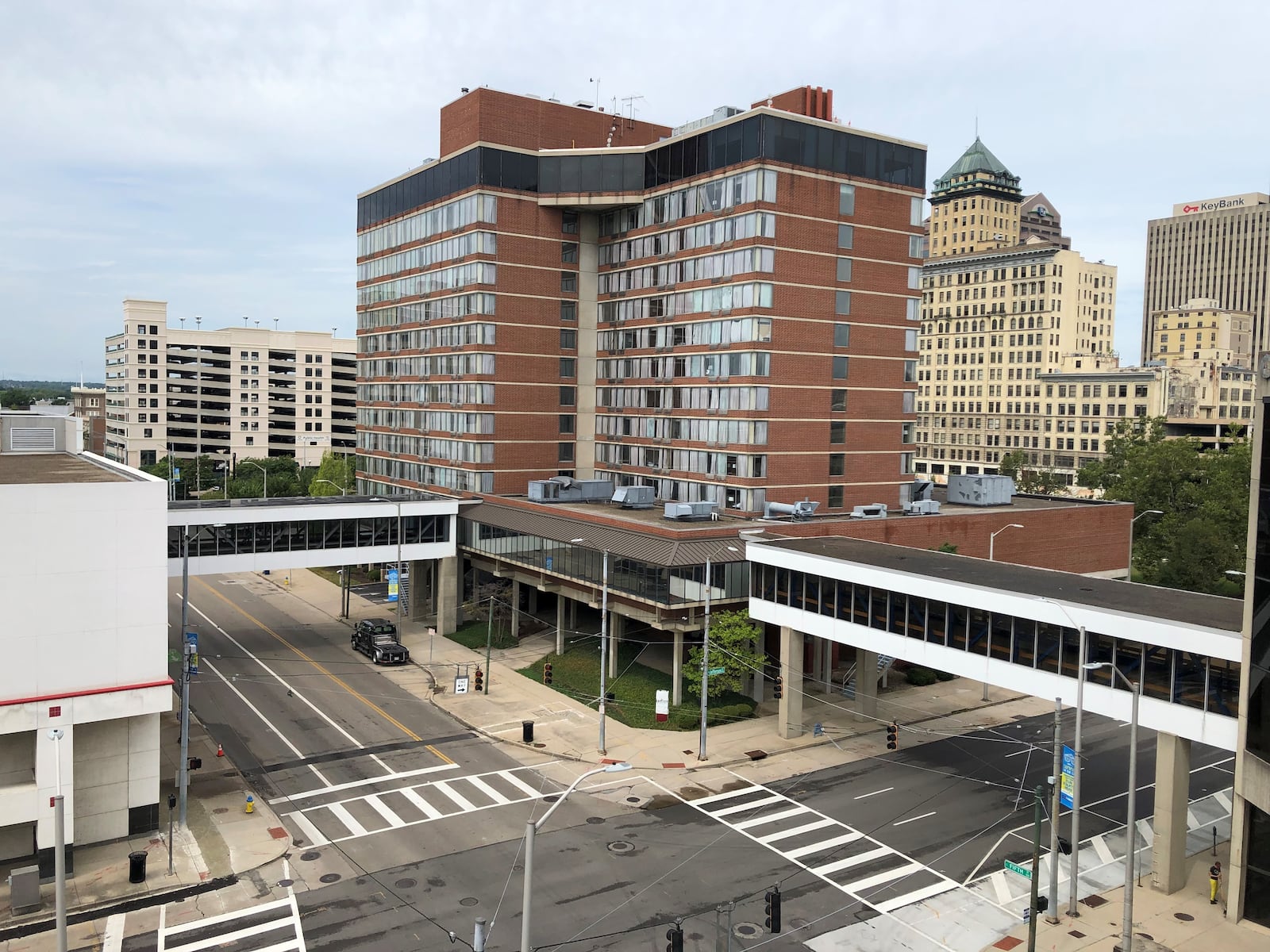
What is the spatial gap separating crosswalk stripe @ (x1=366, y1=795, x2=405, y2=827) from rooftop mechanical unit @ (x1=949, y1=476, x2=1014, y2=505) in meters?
48.6

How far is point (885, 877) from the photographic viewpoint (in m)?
32.5

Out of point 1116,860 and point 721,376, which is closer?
point 1116,860

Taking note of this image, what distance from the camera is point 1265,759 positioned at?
28.4m

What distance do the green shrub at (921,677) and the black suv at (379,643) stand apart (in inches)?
1227

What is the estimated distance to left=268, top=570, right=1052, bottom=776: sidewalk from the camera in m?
44.9

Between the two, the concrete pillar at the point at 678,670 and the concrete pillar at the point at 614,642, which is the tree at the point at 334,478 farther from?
the concrete pillar at the point at 678,670

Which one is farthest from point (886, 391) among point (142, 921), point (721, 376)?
point (142, 921)

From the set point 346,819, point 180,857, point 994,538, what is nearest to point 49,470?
point 180,857

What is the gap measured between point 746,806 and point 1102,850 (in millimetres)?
12971

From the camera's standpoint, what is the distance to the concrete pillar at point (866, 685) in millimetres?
50125

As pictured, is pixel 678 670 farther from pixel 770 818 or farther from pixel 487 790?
pixel 770 818

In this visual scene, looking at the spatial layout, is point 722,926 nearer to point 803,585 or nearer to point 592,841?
point 592,841

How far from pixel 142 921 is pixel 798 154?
52903 mm

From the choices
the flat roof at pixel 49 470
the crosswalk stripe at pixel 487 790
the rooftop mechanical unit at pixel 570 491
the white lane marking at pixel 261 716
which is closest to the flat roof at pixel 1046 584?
the crosswalk stripe at pixel 487 790
